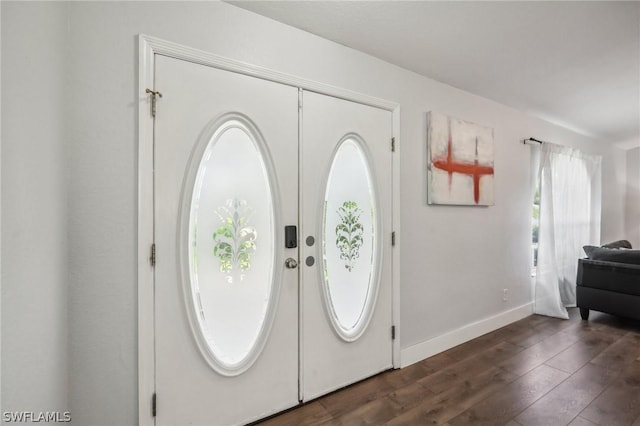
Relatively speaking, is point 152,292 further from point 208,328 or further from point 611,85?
point 611,85

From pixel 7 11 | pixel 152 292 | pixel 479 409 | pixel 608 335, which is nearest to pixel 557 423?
pixel 479 409

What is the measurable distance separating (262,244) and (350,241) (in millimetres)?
709

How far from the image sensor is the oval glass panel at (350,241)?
2.10 meters

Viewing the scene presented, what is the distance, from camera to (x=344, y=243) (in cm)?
218

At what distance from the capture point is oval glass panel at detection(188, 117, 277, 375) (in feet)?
5.38

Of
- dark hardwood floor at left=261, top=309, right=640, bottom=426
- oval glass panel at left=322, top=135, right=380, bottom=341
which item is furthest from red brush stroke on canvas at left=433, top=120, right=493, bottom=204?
dark hardwood floor at left=261, top=309, right=640, bottom=426

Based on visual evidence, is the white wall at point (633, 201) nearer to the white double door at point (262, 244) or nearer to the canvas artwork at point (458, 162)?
the canvas artwork at point (458, 162)

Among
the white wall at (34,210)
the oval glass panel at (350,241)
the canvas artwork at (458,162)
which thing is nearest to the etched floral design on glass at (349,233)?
the oval glass panel at (350,241)

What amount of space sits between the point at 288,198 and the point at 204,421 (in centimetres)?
137

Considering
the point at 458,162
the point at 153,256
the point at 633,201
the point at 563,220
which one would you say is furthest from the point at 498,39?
the point at 633,201

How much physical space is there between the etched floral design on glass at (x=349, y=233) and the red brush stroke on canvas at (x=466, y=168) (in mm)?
990

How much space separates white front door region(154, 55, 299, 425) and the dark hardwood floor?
0.40 m

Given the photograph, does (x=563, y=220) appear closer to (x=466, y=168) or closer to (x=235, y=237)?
(x=466, y=168)

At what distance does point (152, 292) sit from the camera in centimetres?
149
